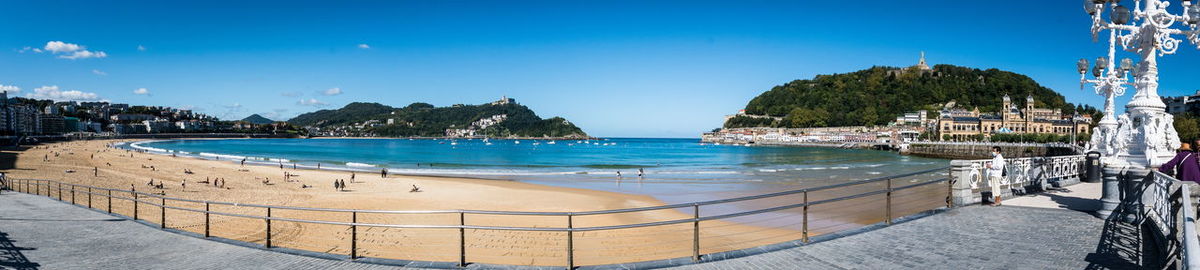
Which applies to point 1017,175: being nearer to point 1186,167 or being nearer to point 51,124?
point 1186,167

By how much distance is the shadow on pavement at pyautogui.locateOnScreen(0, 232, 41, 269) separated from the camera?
5.61 meters

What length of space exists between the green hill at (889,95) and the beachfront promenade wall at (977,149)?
195ft

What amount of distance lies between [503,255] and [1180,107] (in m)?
151

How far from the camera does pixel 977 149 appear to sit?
3270 inches

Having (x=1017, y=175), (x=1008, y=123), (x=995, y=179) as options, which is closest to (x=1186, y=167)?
(x=995, y=179)

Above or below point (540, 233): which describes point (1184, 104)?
above

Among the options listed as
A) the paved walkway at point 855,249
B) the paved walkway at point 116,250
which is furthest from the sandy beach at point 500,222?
the paved walkway at point 855,249

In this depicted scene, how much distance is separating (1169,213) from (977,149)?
9533cm

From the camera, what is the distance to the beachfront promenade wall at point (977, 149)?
65.4 meters

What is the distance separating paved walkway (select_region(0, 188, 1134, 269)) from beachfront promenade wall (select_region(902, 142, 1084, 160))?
65804 mm

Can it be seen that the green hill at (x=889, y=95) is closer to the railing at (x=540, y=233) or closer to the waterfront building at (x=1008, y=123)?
the waterfront building at (x=1008, y=123)

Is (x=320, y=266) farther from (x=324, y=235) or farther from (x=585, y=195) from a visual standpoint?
(x=585, y=195)

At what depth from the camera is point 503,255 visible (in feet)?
30.9

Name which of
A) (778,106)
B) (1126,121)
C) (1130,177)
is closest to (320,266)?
(1130,177)
